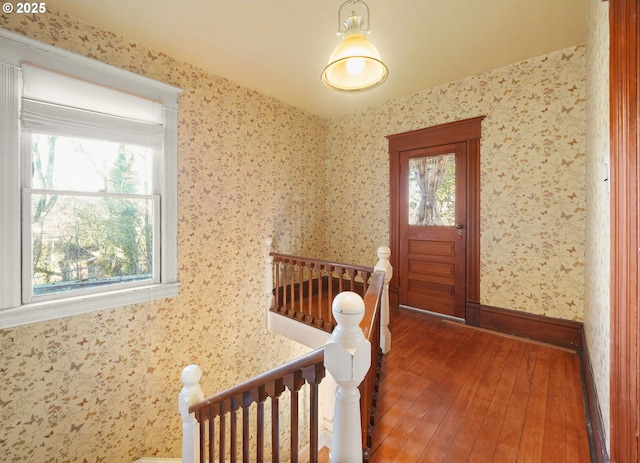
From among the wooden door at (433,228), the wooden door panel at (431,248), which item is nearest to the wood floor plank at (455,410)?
the wooden door at (433,228)

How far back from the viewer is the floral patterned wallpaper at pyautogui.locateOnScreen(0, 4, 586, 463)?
6.62 feet

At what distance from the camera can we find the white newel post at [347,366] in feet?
2.50

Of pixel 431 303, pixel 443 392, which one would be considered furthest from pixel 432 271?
pixel 443 392

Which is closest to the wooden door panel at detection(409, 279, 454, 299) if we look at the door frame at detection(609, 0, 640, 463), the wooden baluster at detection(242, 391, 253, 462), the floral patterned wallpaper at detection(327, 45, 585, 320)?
the floral patterned wallpaper at detection(327, 45, 585, 320)

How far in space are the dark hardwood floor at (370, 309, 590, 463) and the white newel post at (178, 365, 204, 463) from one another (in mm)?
1191

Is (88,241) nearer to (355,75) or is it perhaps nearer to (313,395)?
(313,395)

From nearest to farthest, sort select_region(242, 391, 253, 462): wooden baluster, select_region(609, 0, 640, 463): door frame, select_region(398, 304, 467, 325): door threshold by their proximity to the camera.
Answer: select_region(609, 0, 640, 463): door frame < select_region(242, 391, 253, 462): wooden baluster < select_region(398, 304, 467, 325): door threshold

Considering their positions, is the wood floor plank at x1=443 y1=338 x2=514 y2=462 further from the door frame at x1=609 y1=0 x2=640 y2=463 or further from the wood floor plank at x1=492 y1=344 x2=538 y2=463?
the door frame at x1=609 y1=0 x2=640 y2=463

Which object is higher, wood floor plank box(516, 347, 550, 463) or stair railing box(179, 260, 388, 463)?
stair railing box(179, 260, 388, 463)

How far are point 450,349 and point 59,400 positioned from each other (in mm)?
3150

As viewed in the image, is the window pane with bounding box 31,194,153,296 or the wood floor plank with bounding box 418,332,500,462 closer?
the wood floor plank with bounding box 418,332,500,462

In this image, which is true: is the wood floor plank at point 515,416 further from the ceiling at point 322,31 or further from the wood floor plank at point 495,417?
the ceiling at point 322,31

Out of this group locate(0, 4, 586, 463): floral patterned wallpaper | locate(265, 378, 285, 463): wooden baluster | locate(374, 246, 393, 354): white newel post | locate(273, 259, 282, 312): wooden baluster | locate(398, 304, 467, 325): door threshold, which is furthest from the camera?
locate(273, 259, 282, 312): wooden baluster

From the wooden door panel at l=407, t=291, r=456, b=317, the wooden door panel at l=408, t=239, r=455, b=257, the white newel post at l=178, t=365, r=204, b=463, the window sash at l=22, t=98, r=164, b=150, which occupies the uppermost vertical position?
the window sash at l=22, t=98, r=164, b=150
